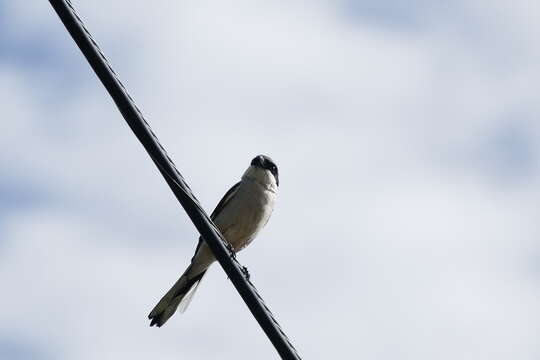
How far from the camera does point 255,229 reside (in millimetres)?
10242

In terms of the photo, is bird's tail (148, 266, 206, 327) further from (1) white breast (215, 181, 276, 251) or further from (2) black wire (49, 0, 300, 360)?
(2) black wire (49, 0, 300, 360)

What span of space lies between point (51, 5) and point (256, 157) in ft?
21.6

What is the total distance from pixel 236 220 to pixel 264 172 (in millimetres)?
872

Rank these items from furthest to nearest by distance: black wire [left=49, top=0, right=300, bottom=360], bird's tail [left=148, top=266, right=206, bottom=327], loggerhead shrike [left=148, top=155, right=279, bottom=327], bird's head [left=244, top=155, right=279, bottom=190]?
bird's head [left=244, top=155, right=279, bottom=190] → loggerhead shrike [left=148, top=155, right=279, bottom=327] → bird's tail [left=148, top=266, right=206, bottom=327] → black wire [left=49, top=0, right=300, bottom=360]

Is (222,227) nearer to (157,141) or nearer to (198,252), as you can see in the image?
(198,252)

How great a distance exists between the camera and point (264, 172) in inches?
424

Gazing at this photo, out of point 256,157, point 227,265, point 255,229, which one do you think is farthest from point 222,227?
point 227,265

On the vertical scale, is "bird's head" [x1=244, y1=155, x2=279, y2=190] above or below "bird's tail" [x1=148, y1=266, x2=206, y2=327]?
above

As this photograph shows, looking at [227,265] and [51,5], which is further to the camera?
[227,265]

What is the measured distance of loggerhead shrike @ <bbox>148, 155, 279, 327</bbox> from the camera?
30.7 feet

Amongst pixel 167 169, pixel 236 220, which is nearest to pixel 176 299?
pixel 236 220

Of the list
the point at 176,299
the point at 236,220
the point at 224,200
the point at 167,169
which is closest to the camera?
the point at 167,169

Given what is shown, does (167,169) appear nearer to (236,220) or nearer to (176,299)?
(176,299)

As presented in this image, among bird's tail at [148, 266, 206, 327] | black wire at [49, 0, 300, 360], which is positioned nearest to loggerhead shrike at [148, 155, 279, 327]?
bird's tail at [148, 266, 206, 327]
